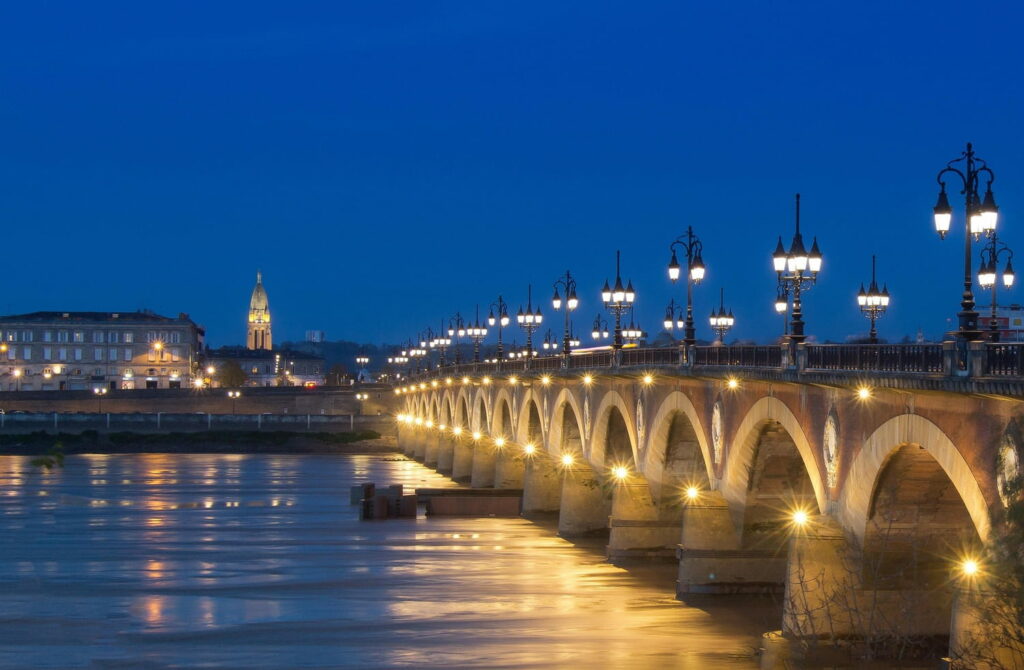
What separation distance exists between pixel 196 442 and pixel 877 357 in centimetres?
9476

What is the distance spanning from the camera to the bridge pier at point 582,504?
52000 mm

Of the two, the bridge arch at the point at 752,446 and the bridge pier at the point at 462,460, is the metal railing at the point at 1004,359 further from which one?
the bridge pier at the point at 462,460

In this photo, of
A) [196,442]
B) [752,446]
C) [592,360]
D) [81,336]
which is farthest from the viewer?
[81,336]

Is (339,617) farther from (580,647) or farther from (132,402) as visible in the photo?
(132,402)

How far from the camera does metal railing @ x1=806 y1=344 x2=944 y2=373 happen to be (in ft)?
75.0

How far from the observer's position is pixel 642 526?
43781mm

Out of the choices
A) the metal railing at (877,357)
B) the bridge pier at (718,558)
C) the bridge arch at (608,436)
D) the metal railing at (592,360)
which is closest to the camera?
the metal railing at (877,357)

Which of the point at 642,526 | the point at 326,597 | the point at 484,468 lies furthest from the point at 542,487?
the point at 326,597

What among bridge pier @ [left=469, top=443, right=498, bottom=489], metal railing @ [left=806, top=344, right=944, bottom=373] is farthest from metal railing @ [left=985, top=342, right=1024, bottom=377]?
bridge pier @ [left=469, top=443, right=498, bottom=489]

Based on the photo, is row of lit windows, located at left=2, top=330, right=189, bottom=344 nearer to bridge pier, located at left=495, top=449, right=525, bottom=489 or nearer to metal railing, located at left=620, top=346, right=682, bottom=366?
bridge pier, located at left=495, top=449, right=525, bottom=489

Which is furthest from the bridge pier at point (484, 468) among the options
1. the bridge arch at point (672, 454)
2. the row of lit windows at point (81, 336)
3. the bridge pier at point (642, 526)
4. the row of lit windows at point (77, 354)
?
the row of lit windows at point (77, 354)

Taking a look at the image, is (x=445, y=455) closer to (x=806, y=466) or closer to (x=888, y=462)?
(x=806, y=466)

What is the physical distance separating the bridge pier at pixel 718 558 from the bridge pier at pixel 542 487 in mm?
23859

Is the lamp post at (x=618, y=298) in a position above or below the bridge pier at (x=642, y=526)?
above
